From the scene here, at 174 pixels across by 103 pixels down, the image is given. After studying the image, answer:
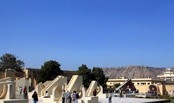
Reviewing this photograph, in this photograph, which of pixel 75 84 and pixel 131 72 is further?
pixel 131 72

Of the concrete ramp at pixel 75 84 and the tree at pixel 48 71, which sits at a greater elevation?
the tree at pixel 48 71

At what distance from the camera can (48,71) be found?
64562 mm

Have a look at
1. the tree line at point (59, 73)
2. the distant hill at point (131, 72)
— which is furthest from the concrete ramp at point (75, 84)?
the distant hill at point (131, 72)

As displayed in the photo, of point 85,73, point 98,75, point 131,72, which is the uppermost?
point 131,72

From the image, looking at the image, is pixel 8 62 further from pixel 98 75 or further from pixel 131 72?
pixel 131 72

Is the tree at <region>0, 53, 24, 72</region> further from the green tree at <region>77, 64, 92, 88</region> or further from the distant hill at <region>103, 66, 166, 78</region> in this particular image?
the distant hill at <region>103, 66, 166, 78</region>

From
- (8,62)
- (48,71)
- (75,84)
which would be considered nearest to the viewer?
(75,84)

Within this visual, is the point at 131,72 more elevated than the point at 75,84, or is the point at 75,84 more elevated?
the point at 131,72

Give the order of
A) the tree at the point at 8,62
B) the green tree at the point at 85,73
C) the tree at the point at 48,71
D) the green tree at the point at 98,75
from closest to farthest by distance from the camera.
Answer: the tree at the point at 48,71 → the green tree at the point at 85,73 → the green tree at the point at 98,75 → the tree at the point at 8,62

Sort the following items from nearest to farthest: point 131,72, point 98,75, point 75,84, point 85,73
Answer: point 75,84, point 85,73, point 98,75, point 131,72

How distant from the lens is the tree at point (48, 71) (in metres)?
64.6

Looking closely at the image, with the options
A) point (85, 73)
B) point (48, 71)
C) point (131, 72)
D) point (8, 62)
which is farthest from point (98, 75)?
point (131, 72)

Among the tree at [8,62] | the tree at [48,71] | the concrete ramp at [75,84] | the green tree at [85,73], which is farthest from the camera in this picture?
the tree at [8,62]

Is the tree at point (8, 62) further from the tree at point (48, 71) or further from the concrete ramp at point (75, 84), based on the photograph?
the concrete ramp at point (75, 84)
